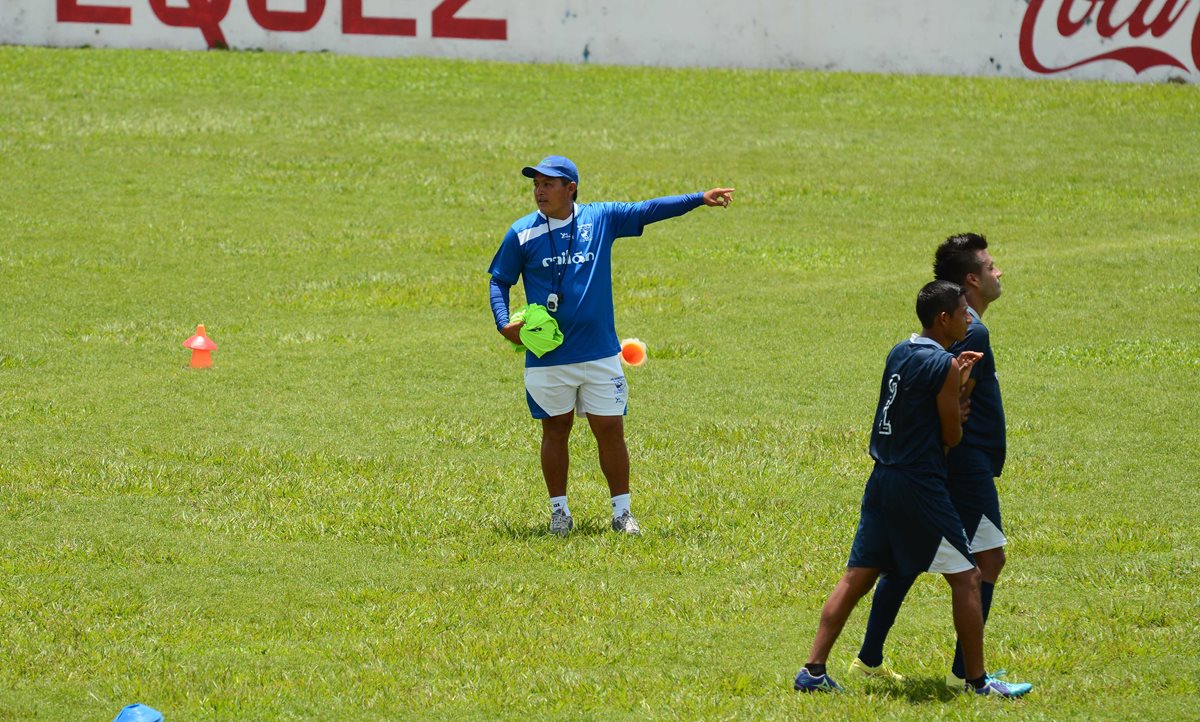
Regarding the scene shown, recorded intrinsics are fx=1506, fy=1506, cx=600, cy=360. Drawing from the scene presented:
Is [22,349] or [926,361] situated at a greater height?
[926,361]

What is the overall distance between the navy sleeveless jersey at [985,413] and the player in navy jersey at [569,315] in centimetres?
279

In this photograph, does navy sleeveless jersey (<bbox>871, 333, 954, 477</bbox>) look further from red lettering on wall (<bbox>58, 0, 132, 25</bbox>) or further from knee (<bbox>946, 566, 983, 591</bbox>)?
red lettering on wall (<bbox>58, 0, 132, 25</bbox>)

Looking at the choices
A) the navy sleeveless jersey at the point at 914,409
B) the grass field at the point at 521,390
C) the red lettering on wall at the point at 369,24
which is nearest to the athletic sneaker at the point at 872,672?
the grass field at the point at 521,390

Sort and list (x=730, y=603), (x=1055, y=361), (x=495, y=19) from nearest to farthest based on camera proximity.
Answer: (x=730, y=603) < (x=1055, y=361) < (x=495, y=19)

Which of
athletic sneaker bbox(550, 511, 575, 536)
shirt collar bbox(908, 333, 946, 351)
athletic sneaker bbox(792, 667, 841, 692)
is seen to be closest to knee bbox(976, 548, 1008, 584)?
athletic sneaker bbox(792, 667, 841, 692)

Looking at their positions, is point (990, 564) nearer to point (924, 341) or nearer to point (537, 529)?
point (924, 341)

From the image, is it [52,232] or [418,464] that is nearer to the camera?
[418,464]

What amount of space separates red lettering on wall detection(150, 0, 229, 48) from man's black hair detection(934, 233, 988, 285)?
23181 mm

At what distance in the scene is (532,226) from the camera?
917 centimetres

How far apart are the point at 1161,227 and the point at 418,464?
1238cm

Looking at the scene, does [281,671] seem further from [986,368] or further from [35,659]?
[986,368]

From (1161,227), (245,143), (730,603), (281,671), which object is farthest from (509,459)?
(245,143)

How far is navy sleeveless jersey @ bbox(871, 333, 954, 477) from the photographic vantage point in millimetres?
6332

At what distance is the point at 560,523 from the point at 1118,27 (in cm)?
2034
